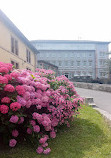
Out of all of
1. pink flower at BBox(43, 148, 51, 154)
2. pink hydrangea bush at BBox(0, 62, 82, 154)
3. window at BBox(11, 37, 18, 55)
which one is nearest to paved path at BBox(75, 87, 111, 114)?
pink hydrangea bush at BBox(0, 62, 82, 154)

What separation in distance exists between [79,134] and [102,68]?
47627 millimetres

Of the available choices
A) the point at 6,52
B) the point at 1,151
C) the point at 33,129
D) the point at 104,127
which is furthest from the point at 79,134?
the point at 6,52

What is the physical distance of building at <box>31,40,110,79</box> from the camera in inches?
1918

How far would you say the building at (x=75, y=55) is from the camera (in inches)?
1918

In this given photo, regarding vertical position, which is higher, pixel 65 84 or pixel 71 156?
pixel 65 84

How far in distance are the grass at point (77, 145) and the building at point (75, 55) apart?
44.7 metres

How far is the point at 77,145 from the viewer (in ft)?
10.3

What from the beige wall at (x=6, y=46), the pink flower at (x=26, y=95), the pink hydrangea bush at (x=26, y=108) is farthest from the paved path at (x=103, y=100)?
the beige wall at (x=6, y=46)

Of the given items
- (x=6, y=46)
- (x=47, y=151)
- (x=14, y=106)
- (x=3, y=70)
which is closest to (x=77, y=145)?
(x=47, y=151)

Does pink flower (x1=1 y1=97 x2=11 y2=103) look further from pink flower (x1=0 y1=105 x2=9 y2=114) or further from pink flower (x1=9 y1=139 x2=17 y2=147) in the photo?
pink flower (x1=9 y1=139 x2=17 y2=147)

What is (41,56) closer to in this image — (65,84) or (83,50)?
(83,50)

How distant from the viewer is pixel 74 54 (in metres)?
49.4

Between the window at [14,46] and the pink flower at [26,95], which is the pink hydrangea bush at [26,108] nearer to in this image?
the pink flower at [26,95]

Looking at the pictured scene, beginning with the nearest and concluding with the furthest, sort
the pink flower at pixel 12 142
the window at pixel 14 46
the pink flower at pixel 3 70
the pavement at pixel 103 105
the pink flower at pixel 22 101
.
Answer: the pink flower at pixel 22 101
the pink flower at pixel 12 142
the pink flower at pixel 3 70
the pavement at pixel 103 105
the window at pixel 14 46
